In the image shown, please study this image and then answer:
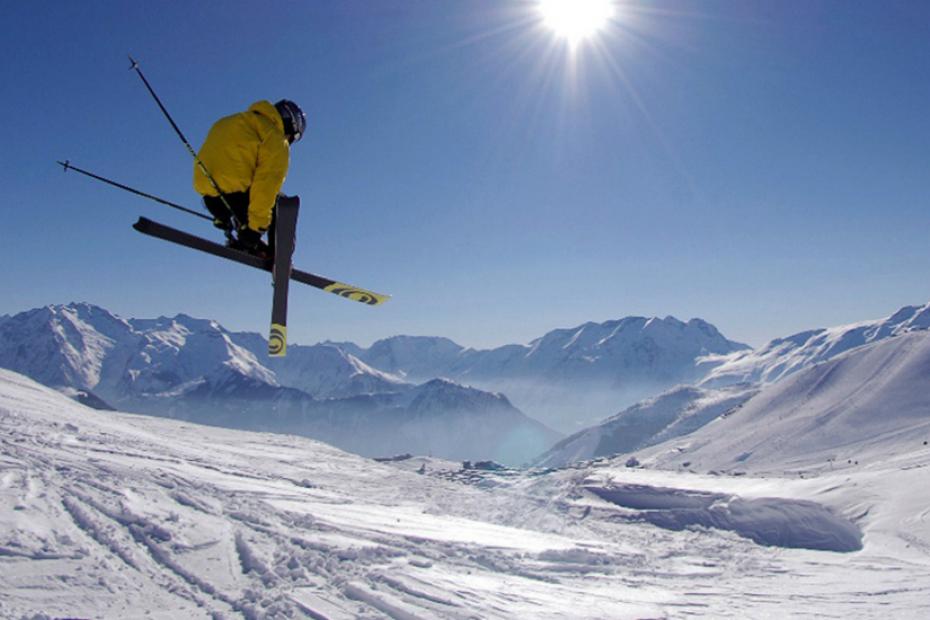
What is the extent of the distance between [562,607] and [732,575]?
6.56 m

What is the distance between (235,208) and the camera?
26.5ft

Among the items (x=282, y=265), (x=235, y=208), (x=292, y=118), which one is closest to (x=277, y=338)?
(x=282, y=265)

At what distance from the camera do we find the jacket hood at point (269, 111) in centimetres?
751

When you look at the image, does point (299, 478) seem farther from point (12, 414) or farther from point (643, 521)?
point (643, 521)

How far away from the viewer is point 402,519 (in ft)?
45.1

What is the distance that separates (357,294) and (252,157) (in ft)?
14.0

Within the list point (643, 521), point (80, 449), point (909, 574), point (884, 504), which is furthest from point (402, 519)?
point (884, 504)

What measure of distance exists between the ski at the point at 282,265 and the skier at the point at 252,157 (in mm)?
388

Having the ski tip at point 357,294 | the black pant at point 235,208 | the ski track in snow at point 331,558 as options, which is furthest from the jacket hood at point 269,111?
the ski track in snow at point 331,558

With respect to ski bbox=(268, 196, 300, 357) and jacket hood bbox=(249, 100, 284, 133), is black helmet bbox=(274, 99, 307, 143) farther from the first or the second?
ski bbox=(268, 196, 300, 357)

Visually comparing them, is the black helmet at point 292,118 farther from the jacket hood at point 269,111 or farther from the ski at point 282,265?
the ski at point 282,265

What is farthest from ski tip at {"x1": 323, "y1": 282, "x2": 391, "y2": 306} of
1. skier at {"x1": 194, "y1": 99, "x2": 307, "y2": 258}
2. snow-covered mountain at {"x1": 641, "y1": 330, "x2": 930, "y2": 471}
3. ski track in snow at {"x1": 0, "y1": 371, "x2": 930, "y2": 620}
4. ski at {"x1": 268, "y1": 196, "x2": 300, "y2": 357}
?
snow-covered mountain at {"x1": 641, "y1": 330, "x2": 930, "y2": 471}

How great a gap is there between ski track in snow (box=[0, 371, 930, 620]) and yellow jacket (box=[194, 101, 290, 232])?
482 cm

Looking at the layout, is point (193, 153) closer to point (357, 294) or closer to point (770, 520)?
point (357, 294)
